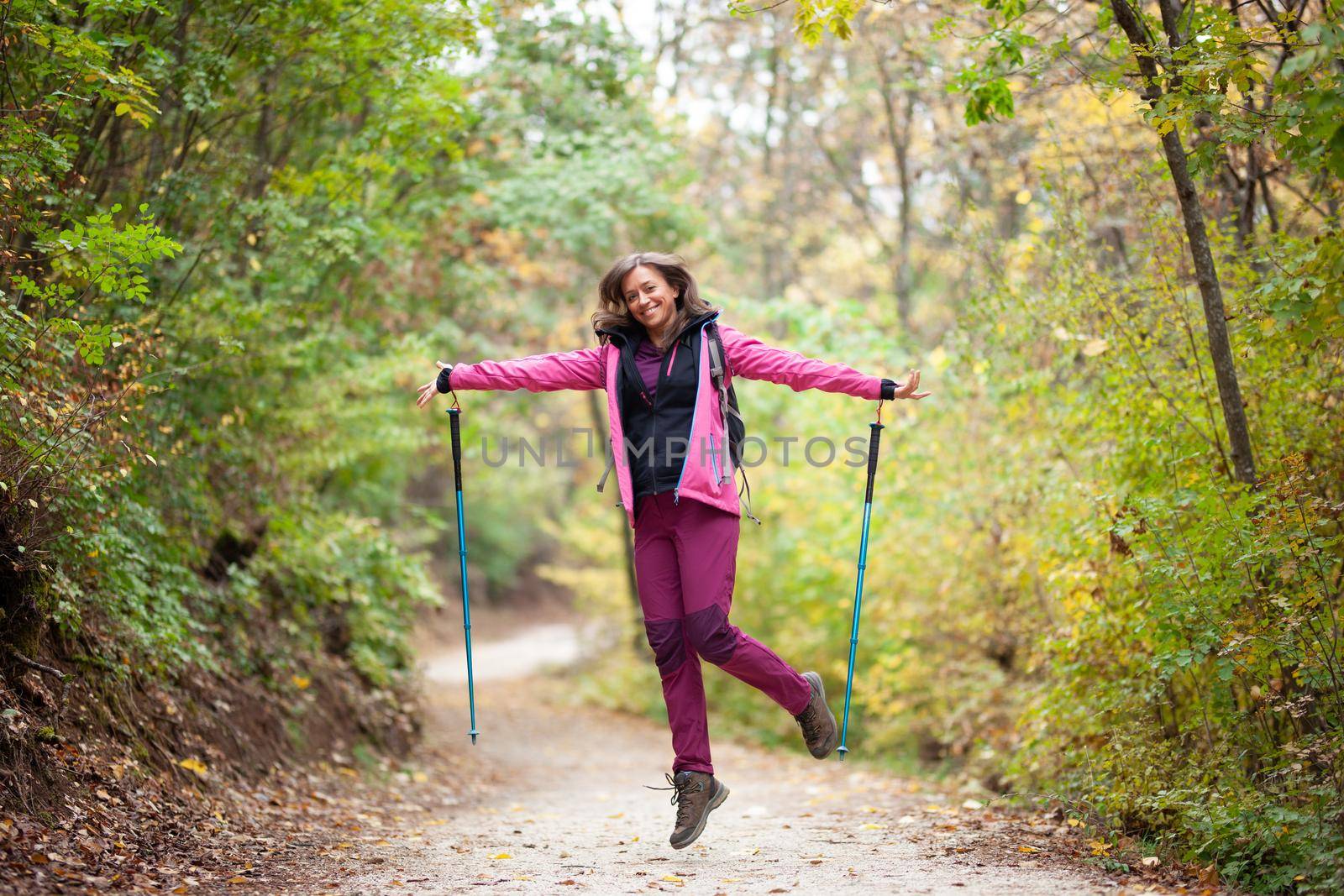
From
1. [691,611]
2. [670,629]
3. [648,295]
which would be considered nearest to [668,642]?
[670,629]

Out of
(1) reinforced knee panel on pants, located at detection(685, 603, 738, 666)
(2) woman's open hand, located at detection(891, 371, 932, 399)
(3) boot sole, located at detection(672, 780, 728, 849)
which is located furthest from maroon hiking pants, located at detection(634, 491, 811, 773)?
(2) woman's open hand, located at detection(891, 371, 932, 399)

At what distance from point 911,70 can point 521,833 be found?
687cm

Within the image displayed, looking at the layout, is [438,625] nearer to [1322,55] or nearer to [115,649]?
[115,649]

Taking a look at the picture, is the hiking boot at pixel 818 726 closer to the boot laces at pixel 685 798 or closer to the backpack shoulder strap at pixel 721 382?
the boot laces at pixel 685 798

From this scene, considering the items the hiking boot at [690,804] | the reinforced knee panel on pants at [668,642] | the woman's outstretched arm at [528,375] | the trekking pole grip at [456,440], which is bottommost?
the hiking boot at [690,804]

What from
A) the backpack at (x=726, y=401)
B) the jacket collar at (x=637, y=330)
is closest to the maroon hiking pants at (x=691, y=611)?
the backpack at (x=726, y=401)

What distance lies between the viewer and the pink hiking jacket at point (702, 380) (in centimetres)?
428

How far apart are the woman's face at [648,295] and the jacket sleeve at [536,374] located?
26cm

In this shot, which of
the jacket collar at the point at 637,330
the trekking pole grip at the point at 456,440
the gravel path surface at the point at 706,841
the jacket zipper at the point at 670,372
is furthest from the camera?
the trekking pole grip at the point at 456,440

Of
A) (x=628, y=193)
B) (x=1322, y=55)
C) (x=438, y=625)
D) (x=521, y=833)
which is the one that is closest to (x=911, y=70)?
(x=628, y=193)

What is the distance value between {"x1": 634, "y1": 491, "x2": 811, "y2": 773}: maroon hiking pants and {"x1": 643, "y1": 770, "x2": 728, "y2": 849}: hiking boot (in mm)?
52

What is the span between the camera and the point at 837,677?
444 inches

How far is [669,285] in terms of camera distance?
456 cm

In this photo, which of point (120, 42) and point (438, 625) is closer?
point (120, 42)
